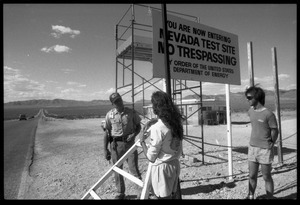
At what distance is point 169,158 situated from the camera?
8.47 feet

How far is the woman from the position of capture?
8.30 feet

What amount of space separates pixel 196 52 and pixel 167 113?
267 centimetres

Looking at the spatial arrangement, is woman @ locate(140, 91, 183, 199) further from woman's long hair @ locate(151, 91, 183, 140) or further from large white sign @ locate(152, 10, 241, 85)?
large white sign @ locate(152, 10, 241, 85)

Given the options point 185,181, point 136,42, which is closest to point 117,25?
point 136,42

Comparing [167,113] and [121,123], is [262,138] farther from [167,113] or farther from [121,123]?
[121,123]

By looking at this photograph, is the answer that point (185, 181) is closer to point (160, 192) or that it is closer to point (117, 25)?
point (160, 192)

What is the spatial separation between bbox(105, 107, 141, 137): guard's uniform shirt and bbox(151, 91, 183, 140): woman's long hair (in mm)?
1845

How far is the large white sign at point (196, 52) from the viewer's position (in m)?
4.34

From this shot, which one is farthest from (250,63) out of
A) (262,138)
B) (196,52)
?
(262,138)

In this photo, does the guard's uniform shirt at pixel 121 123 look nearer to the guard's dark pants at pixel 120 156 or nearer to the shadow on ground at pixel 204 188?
the guard's dark pants at pixel 120 156

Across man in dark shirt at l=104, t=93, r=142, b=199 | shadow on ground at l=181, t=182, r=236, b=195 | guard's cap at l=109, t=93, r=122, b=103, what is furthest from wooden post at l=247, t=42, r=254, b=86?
guard's cap at l=109, t=93, r=122, b=103

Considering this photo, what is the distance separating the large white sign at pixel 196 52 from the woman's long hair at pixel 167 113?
163 cm

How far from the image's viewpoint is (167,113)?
254 centimetres

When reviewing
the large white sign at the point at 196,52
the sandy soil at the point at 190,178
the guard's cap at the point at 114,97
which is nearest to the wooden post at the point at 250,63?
the large white sign at the point at 196,52
